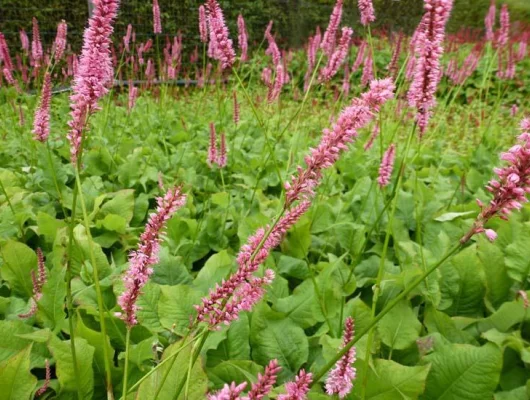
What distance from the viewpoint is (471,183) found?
3068mm

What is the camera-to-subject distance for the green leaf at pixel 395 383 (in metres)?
1.25

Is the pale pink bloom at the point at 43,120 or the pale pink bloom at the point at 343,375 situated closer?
the pale pink bloom at the point at 343,375

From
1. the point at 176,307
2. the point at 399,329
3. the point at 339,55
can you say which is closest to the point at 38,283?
the point at 176,307

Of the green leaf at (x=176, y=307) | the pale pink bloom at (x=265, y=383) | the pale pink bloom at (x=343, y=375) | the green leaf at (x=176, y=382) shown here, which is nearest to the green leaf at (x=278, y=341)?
the green leaf at (x=176, y=307)

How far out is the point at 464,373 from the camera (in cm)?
134

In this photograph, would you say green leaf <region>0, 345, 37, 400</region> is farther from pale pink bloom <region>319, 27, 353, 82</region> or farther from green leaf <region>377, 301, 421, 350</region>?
pale pink bloom <region>319, 27, 353, 82</region>

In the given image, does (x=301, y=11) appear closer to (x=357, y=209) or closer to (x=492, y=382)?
(x=357, y=209)

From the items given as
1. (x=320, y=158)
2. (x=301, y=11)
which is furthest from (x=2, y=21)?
(x=320, y=158)

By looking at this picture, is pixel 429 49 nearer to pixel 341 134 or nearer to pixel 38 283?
pixel 341 134

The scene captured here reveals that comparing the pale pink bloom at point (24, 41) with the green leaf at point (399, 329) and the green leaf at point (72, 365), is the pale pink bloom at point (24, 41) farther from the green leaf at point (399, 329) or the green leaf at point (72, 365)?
the green leaf at point (399, 329)

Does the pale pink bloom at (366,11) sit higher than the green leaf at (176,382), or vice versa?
the pale pink bloom at (366,11)

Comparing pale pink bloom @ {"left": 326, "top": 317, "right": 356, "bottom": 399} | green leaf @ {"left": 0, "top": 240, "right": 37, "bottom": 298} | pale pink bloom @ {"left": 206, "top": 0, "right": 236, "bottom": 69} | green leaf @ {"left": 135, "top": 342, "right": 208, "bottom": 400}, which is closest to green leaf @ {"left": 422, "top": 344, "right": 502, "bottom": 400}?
pale pink bloom @ {"left": 326, "top": 317, "right": 356, "bottom": 399}

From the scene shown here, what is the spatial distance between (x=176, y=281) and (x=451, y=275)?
3.32 feet

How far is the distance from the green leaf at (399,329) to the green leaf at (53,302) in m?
1.00
